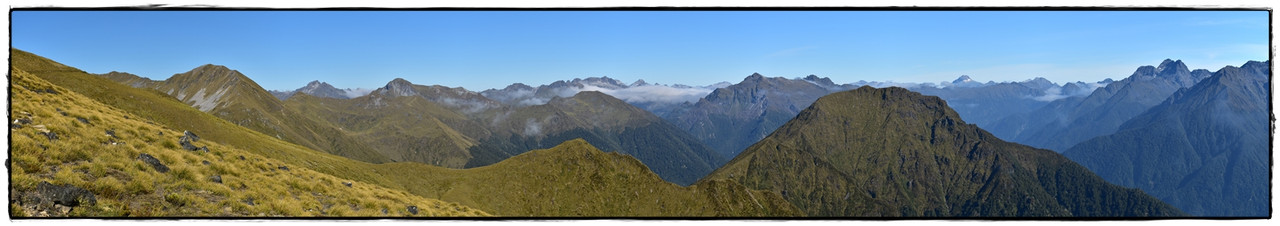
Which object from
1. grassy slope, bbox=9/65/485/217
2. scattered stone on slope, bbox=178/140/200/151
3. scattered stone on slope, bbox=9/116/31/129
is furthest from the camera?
scattered stone on slope, bbox=178/140/200/151

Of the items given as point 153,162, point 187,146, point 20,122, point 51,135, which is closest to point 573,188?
point 187,146

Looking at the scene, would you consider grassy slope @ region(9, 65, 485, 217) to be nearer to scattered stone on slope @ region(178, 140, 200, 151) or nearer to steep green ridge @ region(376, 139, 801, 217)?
scattered stone on slope @ region(178, 140, 200, 151)

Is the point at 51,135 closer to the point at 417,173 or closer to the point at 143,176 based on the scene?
the point at 143,176

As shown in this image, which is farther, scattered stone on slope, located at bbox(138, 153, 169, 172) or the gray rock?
scattered stone on slope, located at bbox(138, 153, 169, 172)

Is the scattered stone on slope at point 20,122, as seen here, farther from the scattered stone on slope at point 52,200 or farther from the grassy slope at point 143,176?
the scattered stone on slope at point 52,200

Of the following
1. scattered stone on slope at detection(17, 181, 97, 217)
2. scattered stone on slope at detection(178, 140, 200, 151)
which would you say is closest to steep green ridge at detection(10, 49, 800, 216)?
scattered stone on slope at detection(178, 140, 200, 151)
